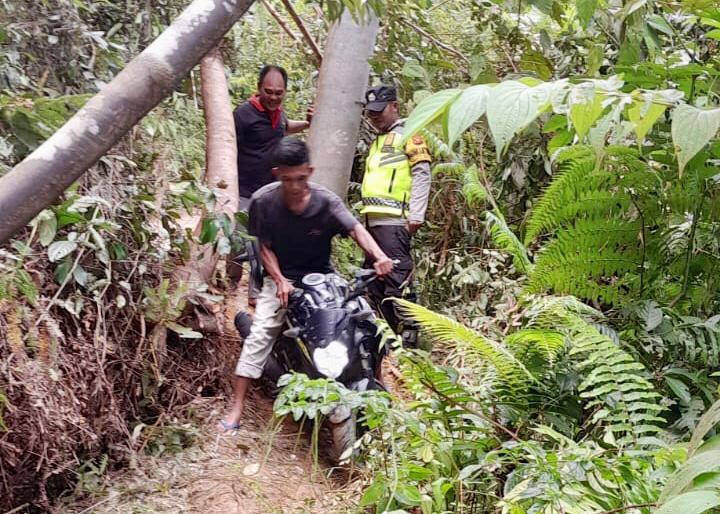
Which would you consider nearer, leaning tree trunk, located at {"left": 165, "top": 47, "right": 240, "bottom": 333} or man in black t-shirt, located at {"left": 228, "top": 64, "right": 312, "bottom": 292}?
leaning tree trunk, located at {"left": 165, "top": 47, "right": 240, "bottom": 333}

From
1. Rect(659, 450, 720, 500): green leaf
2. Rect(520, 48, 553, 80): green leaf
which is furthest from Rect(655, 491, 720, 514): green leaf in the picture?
Rect(520, 48, 553, 80): green leaf

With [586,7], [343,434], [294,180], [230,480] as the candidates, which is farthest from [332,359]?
[586,7]

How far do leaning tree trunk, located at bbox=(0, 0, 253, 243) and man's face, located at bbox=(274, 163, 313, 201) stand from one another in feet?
9.80

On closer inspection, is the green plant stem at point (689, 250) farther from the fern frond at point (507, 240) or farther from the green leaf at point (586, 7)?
the green leaf at point (586, 7)

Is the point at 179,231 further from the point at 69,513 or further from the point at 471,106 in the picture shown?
the point at 471,106

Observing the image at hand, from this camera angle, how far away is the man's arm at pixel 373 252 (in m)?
4.45

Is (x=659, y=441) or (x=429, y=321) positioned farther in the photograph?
(x=429, y=321)

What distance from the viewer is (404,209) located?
5.76 metres

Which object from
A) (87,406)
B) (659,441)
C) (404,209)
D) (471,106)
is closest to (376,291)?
(404,209)

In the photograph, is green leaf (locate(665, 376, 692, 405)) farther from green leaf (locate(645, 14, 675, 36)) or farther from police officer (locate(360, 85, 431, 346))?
police officer (locate(360, 85, 431, 346))

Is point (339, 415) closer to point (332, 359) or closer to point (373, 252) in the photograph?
point (332, 359)

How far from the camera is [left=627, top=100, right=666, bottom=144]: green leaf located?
1601 mm

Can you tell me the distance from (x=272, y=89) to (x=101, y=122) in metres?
4.85

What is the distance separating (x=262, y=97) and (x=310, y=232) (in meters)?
1.84
